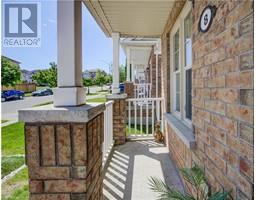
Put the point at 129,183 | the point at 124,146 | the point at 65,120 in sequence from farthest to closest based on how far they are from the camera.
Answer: the point at 124,146 → the point at 129,183 → the point at 65,120

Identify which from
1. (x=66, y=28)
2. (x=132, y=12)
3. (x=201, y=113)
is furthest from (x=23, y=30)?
(x=201, y=113)

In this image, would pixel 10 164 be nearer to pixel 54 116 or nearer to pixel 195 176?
pixel 54 116

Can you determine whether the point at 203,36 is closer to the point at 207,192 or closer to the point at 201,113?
the point at 201,113

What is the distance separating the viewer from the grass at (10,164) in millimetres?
3535

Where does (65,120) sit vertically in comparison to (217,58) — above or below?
below

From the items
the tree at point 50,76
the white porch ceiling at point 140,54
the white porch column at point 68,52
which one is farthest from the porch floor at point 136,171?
the white porch ceiling at point 140,54

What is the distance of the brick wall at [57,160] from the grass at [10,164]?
2.50 meters

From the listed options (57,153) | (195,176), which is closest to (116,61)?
(195,176)

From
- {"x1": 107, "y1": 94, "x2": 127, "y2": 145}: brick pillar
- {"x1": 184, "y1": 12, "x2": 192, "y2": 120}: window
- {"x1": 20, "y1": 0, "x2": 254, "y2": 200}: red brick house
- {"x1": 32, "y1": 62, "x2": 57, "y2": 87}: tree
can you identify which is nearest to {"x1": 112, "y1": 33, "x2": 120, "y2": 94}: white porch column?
{"x1": 107, "y1": 94, "x2": 127, "y2": 145}: brick pillar

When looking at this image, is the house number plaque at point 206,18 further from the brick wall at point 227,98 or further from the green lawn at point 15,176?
the green lawn at point 15,176

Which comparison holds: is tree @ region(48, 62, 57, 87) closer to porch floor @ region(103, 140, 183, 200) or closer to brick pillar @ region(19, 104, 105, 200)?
porch floor @ region(103, 140, 183, 200)

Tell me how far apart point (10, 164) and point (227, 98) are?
393cm

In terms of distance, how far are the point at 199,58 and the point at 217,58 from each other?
1.60 feet

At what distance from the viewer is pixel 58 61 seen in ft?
4.96
